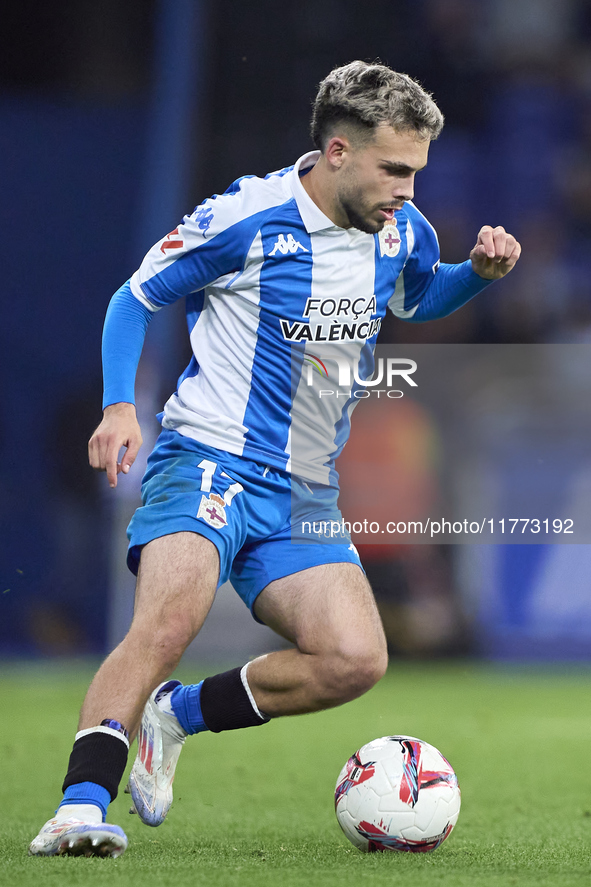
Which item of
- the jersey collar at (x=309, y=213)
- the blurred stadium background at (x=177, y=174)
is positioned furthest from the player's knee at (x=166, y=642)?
the blurred stadium background at (x=177, y=174)

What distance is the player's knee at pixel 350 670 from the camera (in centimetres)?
288

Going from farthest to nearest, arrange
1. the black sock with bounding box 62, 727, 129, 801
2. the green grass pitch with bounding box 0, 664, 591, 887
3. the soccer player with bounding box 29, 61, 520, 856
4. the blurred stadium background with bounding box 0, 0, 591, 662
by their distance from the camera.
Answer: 1. the blurred stadium background with bounding box 0, 0, 591, 662
2. the soccer player with bounding box 29, 61, 520, 856
3. the black sock with bounding box 62, 727, 129, 801
4. the green grass pitch with bounding box 0, 664, 591, 887

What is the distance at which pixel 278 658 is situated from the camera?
9.94 feet

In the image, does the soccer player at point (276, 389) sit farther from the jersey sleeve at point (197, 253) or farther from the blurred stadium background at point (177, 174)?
the blurred stadium background at point (177, 174)

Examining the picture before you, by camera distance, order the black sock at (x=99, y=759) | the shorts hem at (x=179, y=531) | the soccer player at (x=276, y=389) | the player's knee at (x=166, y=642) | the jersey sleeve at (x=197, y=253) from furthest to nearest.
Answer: the jersey sleeve at (x=197, y=253) → the soccer player at (x=276, y=389) → the shorts hem at (x=179, y=531) → the player's knee at (x=166, y=642) → the black sock at (x=99, y=759)

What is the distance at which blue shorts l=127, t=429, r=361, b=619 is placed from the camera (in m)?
2.85

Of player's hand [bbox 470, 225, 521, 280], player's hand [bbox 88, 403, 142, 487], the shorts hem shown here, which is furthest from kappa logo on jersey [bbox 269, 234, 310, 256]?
the shorts hem

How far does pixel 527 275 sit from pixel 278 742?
4.12 meters

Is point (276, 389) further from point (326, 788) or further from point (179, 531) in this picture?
point (326, 788)

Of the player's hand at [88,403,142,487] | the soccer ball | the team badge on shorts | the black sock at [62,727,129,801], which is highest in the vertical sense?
the player's hand at [88,403,142,487]

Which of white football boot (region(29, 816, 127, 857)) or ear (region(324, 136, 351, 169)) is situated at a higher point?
ear (region(324, 136, 351, 169))

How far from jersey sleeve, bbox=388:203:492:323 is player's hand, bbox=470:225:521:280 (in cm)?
9

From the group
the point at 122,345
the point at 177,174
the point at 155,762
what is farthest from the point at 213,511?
the point at 177,174

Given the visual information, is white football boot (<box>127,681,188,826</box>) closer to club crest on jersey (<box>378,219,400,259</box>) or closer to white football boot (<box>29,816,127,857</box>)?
Answer: white football boot (<box>29,816,127,857</box>)
